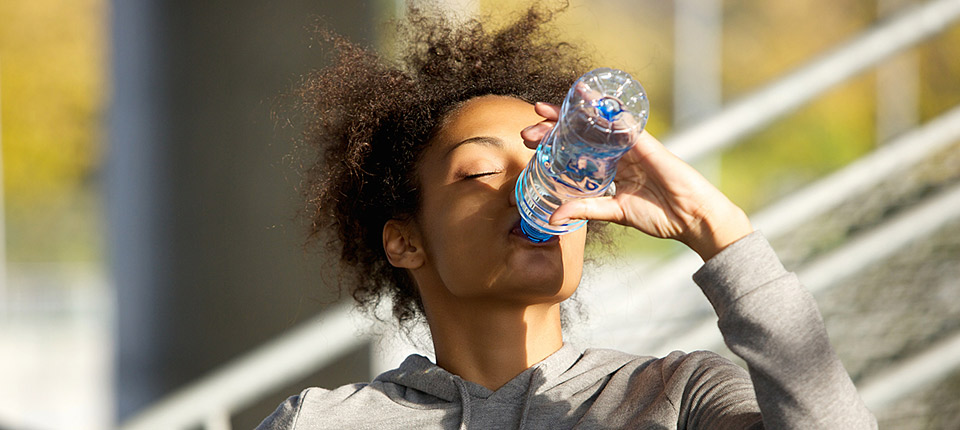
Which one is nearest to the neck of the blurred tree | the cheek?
the cheek

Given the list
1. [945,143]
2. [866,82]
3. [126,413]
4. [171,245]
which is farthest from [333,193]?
[866,82]

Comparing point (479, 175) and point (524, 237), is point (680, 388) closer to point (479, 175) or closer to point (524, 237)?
point (524, 237)

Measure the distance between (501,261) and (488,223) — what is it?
0.23 feet

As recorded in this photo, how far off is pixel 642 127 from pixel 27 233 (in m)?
19.2

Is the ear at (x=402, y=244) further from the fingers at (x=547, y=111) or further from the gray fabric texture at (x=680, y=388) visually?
the fingers at (x=547, y=111)

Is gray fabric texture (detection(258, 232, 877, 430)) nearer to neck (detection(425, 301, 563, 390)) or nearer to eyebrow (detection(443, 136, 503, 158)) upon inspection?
neck (detection(425, 301, 563, 390))

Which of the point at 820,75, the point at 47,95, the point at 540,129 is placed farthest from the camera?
the point at 47,95

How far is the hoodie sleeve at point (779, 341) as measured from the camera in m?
1.28

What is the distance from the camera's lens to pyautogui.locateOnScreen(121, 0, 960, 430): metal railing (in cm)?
229

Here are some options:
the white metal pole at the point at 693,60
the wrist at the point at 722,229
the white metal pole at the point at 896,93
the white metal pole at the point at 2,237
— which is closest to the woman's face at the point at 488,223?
the wrist at the point at 722,229

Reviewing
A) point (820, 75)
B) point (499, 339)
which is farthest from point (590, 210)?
point (820, 75)

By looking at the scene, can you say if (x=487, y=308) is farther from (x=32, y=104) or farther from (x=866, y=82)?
(x=32, y=104)

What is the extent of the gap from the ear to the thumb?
1.66ft

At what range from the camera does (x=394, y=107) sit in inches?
80.4
